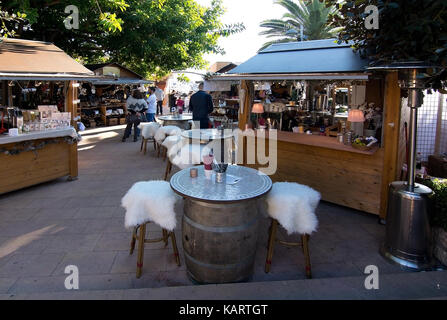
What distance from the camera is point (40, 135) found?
5711mm

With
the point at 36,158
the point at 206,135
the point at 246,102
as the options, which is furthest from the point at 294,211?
the point at 36,158

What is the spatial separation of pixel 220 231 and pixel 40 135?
14.5 feet

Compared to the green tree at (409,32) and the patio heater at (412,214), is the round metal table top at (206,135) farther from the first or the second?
the patio heater at (412,214)

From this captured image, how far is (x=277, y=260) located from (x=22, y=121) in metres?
4.82

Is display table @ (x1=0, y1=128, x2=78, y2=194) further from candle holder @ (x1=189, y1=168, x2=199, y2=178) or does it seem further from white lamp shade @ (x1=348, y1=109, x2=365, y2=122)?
white lamp shade @ (x1=348, y1=109, x2=365, y2=122)

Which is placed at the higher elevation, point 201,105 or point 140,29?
point 140,29

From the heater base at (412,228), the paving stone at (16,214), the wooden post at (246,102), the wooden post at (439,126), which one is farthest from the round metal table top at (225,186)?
the wooden post at (439,126)

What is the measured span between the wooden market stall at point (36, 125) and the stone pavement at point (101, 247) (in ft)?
1.23

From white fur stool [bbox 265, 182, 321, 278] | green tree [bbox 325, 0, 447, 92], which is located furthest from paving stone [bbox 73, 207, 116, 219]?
green tree [bbox 325, 0, 447, 92]

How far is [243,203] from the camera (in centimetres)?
289

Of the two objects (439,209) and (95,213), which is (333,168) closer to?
(439,209)

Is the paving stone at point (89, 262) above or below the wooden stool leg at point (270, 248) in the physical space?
below

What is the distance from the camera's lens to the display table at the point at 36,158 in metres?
5.36

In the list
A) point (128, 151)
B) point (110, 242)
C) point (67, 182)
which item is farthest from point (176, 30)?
point (110, 242)
